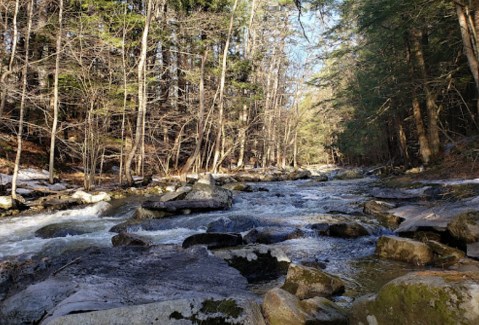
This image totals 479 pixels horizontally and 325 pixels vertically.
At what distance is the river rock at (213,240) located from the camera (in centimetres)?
607

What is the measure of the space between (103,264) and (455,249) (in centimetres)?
490

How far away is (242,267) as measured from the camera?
4902 millimetres

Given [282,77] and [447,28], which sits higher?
[282,77]

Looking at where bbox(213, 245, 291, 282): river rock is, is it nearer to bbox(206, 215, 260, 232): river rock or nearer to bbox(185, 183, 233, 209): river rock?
bbox(206, 215, 260, 232): river rock

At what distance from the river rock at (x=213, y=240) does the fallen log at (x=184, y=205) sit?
11.2 feet

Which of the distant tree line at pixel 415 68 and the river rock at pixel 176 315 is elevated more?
the distant tree line at pixel 415 68

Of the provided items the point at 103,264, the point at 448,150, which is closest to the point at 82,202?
the point at 103,264

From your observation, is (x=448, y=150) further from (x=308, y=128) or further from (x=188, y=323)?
(x=308, y=128)

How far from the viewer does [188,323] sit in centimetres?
268

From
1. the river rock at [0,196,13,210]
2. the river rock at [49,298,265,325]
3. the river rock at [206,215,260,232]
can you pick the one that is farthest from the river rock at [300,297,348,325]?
the river rock at [0,196,13,210]

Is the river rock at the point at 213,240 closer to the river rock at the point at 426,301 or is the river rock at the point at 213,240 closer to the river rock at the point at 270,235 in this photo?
the river rock at the point at 270,235

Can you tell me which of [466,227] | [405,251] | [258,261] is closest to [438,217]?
[466,227]

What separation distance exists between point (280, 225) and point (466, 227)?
3.44m

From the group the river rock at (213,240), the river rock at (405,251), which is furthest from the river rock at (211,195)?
the river rock at (405,251)
